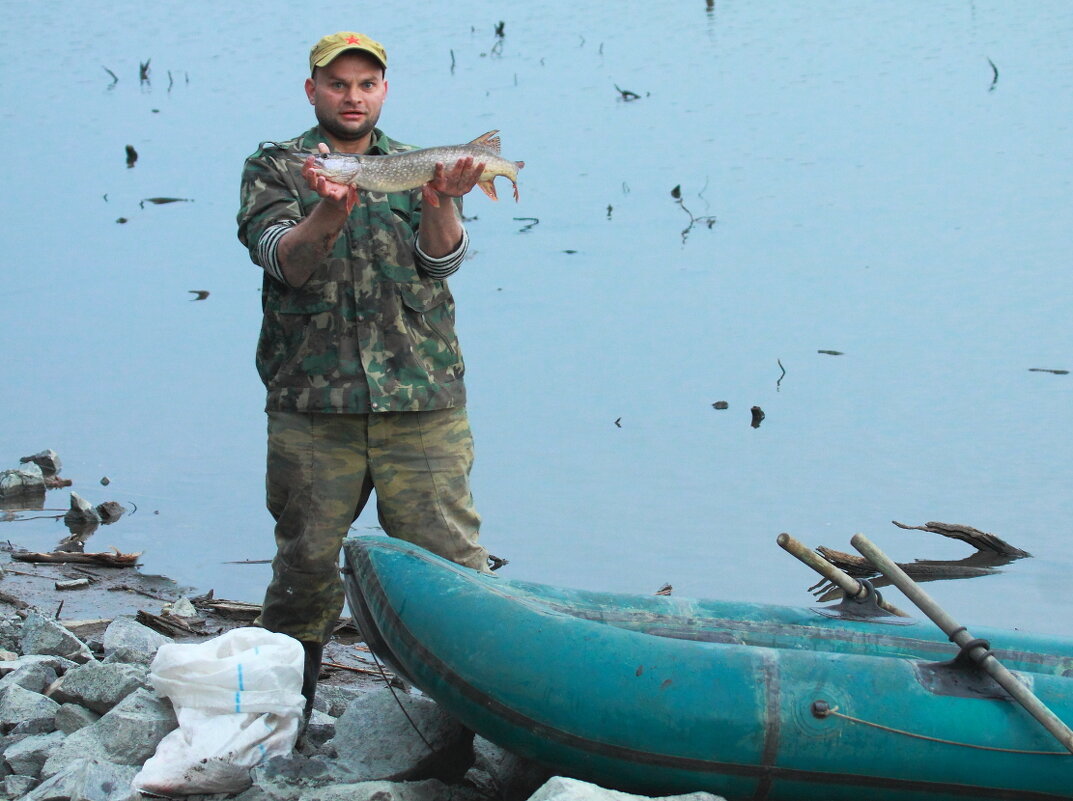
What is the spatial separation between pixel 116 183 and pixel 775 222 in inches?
292

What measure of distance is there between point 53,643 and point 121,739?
146 cm

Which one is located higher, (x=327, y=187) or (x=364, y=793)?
(x=327, y=187)

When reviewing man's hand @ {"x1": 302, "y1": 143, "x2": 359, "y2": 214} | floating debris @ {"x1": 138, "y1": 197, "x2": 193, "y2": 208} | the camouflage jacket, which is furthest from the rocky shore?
floating debris @ {"x1": 138, "y1": 197, "x2": 193, "y2": 208}

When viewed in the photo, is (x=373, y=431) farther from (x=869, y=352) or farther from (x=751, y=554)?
(x=869, y=352)

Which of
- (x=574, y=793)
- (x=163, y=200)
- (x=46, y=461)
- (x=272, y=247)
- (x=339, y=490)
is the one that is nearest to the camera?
(x=574, y=793)

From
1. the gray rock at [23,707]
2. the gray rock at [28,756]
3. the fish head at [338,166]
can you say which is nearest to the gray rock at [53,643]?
the gray rock at [23,707]

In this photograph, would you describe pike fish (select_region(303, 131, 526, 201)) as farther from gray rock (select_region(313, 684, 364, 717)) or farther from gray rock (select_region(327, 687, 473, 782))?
gray rock (select_region(313, 684, 364, 717))

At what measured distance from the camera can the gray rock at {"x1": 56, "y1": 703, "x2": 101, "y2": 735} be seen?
498 centimetres

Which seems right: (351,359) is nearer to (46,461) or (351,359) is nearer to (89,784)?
(89,784)

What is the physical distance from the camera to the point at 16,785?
4586 millimetres

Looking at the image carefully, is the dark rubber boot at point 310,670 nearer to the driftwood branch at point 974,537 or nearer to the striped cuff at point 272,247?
the striped cuff at point 272,247

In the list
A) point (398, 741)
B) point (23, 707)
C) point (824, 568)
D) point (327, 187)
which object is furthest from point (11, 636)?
point (824, 568)

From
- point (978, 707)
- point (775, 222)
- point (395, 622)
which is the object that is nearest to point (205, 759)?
point (395, 622)

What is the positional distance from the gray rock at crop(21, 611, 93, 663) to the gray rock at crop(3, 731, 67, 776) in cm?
116
